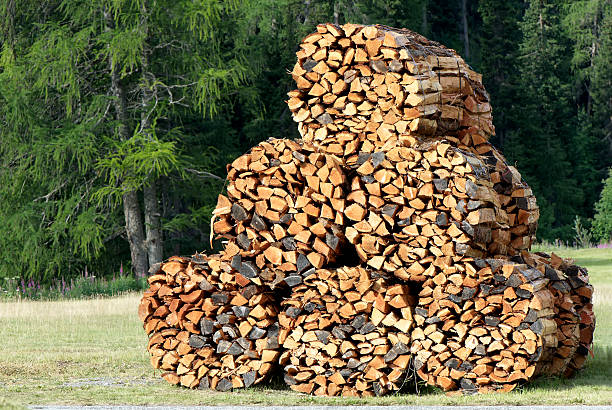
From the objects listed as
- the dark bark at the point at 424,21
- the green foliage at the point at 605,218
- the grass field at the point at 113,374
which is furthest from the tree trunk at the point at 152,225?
the green foliage at the point at 605,218

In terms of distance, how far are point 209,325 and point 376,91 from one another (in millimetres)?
2644

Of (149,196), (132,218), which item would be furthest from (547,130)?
(132,218)

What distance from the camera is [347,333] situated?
328 inches

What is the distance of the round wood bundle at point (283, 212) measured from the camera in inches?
333

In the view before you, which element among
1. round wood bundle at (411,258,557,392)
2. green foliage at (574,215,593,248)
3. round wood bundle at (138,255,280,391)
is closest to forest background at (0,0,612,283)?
green foliage at (574,215,593,248)

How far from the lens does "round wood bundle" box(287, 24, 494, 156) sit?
8891 mm

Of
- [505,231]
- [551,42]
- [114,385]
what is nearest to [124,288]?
[114,385]

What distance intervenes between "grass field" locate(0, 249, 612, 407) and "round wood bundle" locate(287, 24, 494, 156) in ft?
7.80

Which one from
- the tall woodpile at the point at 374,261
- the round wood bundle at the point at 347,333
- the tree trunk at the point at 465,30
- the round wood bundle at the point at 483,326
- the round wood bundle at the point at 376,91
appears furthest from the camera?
the tree trunk at the point at 465,30

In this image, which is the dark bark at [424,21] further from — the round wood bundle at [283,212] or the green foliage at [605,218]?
the round wood bundle at [283,212]

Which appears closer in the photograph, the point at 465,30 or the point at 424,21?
the point at 424,21

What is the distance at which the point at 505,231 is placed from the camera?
28.2 feet

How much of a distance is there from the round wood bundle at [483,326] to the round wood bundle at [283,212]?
1027mm

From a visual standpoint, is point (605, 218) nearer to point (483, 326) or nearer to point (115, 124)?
point (115, 124)
